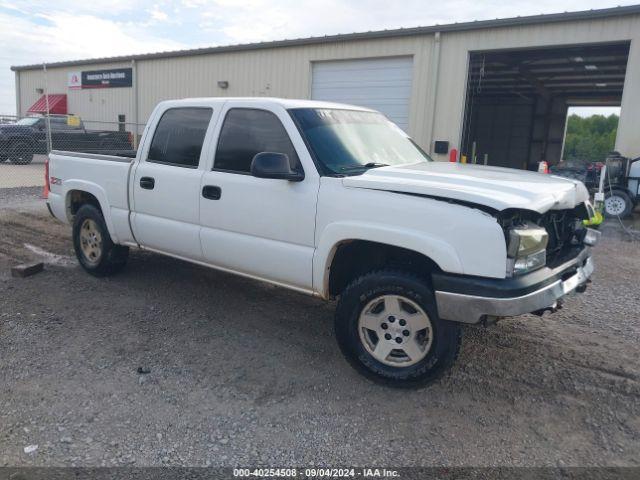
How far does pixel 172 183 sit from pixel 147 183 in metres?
0.38

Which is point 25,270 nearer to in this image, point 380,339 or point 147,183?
point 147,183

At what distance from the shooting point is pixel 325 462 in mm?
2916

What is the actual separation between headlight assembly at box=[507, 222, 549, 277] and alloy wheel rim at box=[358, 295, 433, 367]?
0.65 metres

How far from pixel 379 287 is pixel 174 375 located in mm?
1610

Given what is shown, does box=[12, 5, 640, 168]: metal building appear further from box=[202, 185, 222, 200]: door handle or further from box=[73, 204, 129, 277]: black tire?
box=[202, 185, 222, 200]: door handle

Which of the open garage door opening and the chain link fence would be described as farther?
the open garage door opening

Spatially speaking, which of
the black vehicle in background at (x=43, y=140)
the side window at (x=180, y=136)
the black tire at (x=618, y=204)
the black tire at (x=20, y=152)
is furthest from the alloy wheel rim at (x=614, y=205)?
the black tire at (x=20, y=152)

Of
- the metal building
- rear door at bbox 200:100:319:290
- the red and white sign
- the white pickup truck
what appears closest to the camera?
the white pickup truck

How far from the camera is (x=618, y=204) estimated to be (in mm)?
12086

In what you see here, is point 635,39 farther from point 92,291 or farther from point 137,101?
Answer: point 137,101

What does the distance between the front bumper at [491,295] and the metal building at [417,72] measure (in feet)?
35.4

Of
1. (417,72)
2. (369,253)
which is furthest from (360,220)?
(417,72)

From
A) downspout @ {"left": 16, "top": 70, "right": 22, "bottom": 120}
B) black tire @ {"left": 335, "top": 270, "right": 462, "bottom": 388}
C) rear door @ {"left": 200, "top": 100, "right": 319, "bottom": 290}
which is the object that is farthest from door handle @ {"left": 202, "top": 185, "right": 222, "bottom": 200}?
downspout @ {"left": 16, "top": 70, "right": 22, "bottom": 120}

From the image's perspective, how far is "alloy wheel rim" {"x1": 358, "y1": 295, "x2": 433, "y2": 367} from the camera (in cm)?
356
